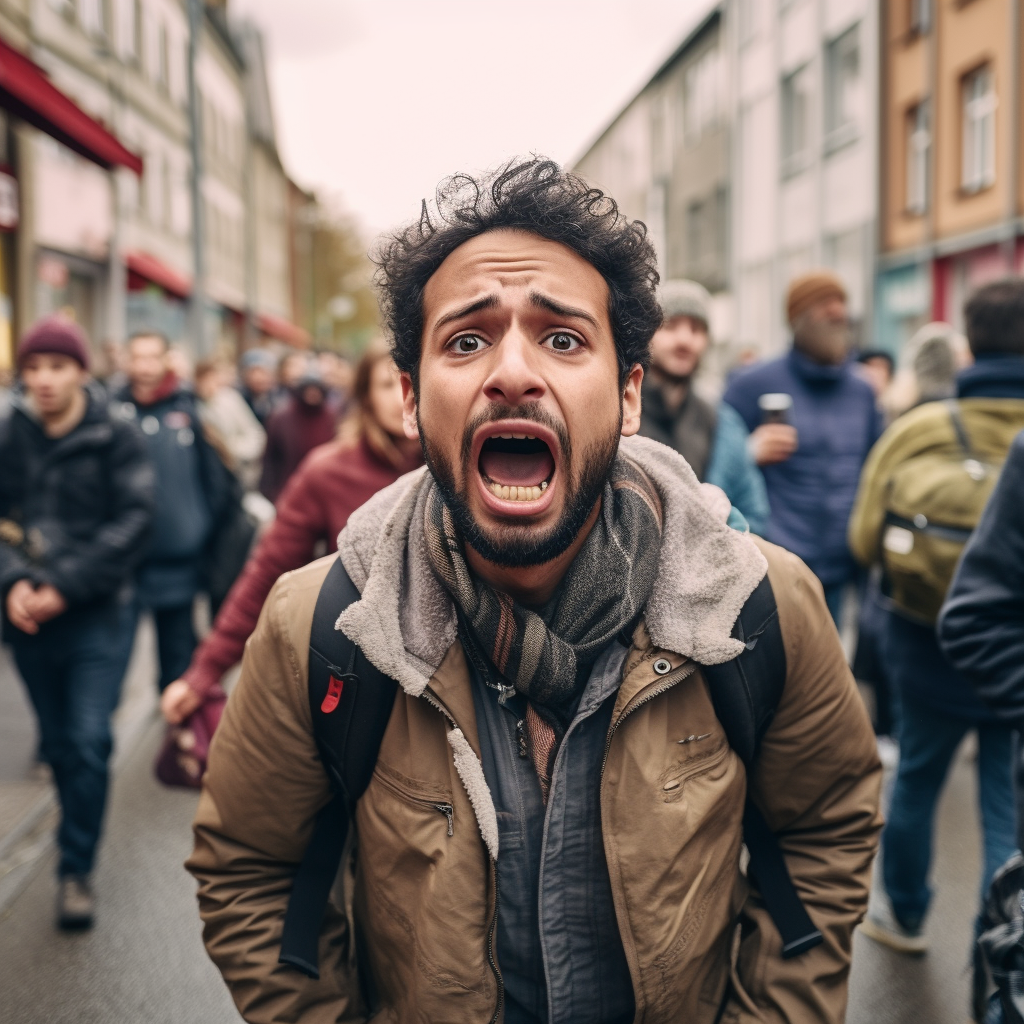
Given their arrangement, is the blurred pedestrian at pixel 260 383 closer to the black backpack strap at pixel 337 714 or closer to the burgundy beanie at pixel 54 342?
the burgundy beanie at pixel 54 342

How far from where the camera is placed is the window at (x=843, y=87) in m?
22.7

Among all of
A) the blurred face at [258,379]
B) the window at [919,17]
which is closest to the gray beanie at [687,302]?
the blurred face at [258,379]

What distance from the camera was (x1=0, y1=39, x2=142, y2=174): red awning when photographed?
10414 millimetres

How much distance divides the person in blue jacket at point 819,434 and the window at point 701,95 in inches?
1141

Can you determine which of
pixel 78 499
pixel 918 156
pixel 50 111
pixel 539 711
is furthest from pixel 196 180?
pixel 539 711

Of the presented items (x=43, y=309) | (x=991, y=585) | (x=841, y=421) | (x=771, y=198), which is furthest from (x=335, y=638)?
(x=771, y=198)

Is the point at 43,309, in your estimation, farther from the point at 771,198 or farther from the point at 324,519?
the point at 771,198

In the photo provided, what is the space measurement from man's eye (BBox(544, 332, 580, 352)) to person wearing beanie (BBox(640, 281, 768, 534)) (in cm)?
260

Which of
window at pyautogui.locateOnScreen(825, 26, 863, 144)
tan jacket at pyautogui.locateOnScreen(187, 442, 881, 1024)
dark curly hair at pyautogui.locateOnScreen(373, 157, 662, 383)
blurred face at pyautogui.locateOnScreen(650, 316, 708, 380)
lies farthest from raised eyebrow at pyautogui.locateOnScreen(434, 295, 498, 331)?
window at pyautogui.locateOnScreen(825, 26, 863, 144)

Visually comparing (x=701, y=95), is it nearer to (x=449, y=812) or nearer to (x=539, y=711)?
(x=539, y=711)

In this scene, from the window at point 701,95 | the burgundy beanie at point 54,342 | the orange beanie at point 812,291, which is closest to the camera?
the burgundy beanie at point 54,342

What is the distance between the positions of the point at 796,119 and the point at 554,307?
26.3 metres

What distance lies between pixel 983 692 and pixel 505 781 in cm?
119

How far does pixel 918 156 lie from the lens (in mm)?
20750
